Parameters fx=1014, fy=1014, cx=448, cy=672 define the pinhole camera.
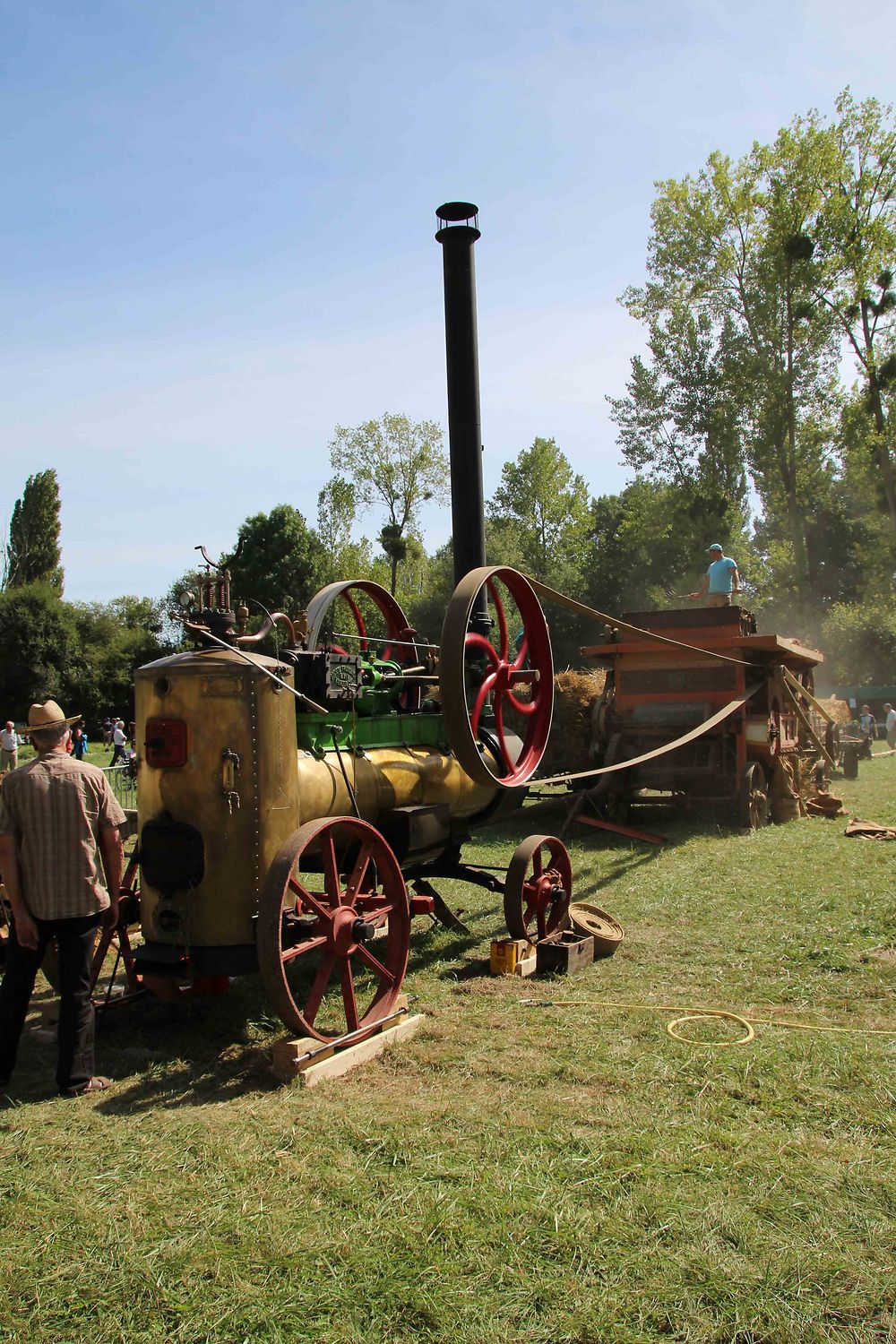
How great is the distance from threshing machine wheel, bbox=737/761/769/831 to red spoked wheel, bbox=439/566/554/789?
4811 mm

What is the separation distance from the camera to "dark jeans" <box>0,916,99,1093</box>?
421 cm

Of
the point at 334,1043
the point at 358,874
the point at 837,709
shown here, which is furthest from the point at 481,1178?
the point at 837,709

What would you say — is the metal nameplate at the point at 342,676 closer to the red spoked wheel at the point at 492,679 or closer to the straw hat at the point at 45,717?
the red spoked wheel at the point at 492,679

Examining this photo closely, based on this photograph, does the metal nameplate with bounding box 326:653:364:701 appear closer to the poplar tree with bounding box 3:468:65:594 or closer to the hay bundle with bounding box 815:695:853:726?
the hay bundle with bounding box 815:695:853:726

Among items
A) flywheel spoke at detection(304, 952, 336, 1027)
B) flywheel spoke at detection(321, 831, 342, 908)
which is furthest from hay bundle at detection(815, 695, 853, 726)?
flywheel spoke at detection(304, 952, 336, 1027)

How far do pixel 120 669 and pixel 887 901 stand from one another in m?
39.1

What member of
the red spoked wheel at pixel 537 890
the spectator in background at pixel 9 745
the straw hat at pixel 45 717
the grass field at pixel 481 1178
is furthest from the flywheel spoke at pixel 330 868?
the spectator in background at pixel 9 745

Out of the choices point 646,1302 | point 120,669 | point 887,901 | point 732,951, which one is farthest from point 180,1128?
point 120,669

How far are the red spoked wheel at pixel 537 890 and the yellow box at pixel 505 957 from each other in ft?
0.49

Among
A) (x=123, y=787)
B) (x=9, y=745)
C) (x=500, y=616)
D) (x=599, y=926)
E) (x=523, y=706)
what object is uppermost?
(x=500, y=616)

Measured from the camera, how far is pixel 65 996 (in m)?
4.25

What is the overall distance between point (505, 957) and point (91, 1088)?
97.1 inches

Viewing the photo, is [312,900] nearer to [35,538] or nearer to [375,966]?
[375,966]

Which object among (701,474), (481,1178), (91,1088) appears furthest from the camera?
(701,474)
